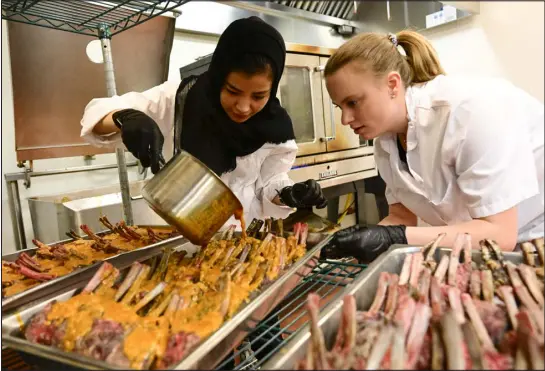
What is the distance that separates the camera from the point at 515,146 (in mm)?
1466

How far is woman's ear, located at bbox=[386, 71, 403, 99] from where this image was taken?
172 cm

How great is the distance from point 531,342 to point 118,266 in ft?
4.68

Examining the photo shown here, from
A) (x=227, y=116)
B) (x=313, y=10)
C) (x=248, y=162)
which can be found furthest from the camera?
(x=313, y=10)

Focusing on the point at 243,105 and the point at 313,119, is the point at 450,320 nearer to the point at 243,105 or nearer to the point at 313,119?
the point at 243,105

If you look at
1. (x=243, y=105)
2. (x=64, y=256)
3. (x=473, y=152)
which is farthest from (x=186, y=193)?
(x=473, y=152)

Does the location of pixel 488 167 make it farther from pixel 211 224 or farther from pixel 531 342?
pixel 211 224

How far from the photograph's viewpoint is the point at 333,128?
384 centimetres

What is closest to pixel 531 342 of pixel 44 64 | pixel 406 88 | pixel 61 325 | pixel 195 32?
pixel 61 325

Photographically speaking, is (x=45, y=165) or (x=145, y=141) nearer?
(x=145, y=141)

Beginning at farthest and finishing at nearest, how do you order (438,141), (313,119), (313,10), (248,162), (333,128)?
(313,10) < (333,128) < (313,119) < (248,162) < (438,141)

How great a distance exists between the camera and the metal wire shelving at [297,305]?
1195 millimetres

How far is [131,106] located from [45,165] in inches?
57.8

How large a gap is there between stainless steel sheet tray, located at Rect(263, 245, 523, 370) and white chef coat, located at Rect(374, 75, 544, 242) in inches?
13.6

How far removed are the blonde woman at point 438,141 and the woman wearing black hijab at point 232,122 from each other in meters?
0.37
